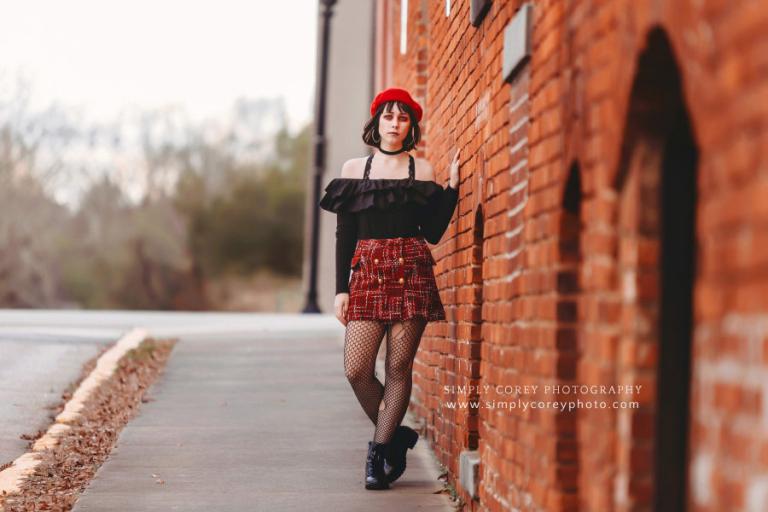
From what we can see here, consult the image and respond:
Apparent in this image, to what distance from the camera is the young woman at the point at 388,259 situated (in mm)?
6625

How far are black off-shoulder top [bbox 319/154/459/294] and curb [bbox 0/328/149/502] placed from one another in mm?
2039

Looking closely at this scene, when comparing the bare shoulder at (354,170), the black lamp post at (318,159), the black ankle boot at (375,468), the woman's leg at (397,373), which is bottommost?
the black ankle boot at (375,468)

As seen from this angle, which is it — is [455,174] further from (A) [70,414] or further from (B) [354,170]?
(A) [70,414]

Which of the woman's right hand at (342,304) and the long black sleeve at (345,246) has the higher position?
the long black sleeve at (345,246)

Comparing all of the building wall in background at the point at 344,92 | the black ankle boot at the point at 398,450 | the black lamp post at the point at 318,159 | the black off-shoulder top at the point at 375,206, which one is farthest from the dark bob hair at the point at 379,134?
the building wall in background at the point at 344,92

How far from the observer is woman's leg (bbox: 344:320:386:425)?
21.9 ft

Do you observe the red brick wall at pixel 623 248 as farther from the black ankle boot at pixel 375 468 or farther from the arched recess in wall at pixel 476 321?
the black ankle boot at pixel 375 468

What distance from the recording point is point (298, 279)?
44.7 meters

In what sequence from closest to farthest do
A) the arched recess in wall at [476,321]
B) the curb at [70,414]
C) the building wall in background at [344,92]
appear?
1. the arched recess in wall at [476,321]
2. the curb at [70,414]
3. the building wall in background at [344,92]

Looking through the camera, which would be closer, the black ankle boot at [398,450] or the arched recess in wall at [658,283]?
the arched recess in wall at [658,283]

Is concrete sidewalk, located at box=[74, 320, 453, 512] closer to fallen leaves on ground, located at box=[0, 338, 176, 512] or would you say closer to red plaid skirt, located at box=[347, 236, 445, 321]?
fallen leaves on ground, located at box=[0, 338, 176, 512]

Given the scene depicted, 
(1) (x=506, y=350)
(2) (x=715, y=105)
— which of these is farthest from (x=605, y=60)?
(1) (x=506, y=350)

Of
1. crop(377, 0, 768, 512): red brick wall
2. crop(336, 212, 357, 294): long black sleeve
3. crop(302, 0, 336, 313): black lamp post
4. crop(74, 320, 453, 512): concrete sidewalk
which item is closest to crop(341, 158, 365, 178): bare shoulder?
crop(336, 212, 357, 294): long black sleeve

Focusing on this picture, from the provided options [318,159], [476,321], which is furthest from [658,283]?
[318,159]
